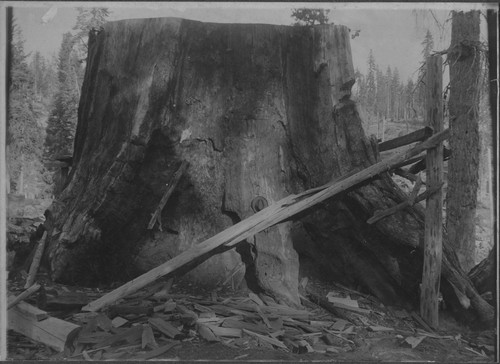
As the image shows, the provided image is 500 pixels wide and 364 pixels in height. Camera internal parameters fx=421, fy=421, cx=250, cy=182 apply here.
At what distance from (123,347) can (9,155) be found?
1.69 m

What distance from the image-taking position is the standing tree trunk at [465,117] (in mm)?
3590

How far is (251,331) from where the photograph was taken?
3.18 m

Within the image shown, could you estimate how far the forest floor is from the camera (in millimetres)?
3070

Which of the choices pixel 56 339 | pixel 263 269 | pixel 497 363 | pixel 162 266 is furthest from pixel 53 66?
pixel 497 363

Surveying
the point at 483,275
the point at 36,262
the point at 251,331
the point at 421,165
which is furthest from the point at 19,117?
the point at 483,275

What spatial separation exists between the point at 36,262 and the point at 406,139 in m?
3.31

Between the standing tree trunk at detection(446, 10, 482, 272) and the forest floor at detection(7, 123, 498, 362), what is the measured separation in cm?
53

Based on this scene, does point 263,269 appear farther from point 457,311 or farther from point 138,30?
point 138,30

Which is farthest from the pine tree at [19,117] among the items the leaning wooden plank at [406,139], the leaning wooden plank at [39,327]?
the leaning wooden plank at [406,139]

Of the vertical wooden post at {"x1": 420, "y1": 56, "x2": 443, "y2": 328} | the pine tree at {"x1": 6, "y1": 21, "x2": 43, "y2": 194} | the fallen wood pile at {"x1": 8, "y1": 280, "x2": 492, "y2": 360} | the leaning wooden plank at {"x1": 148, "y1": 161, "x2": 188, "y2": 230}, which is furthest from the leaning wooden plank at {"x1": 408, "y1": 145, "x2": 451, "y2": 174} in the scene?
the pine tree at {"x1": 6, "y1": 21, "x2": 43, "y2": 194}

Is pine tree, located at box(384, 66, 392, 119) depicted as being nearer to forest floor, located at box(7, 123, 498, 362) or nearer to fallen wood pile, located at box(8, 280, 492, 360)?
forest floor, located at box(7, 123, 498, 362)

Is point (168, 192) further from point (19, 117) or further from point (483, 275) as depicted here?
point (483, 275)

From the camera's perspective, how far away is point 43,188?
345 cm

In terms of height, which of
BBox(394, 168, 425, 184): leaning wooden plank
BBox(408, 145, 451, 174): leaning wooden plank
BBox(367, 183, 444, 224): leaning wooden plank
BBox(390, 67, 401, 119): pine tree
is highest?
BBox(390, 67, 401, 119): pine tree
